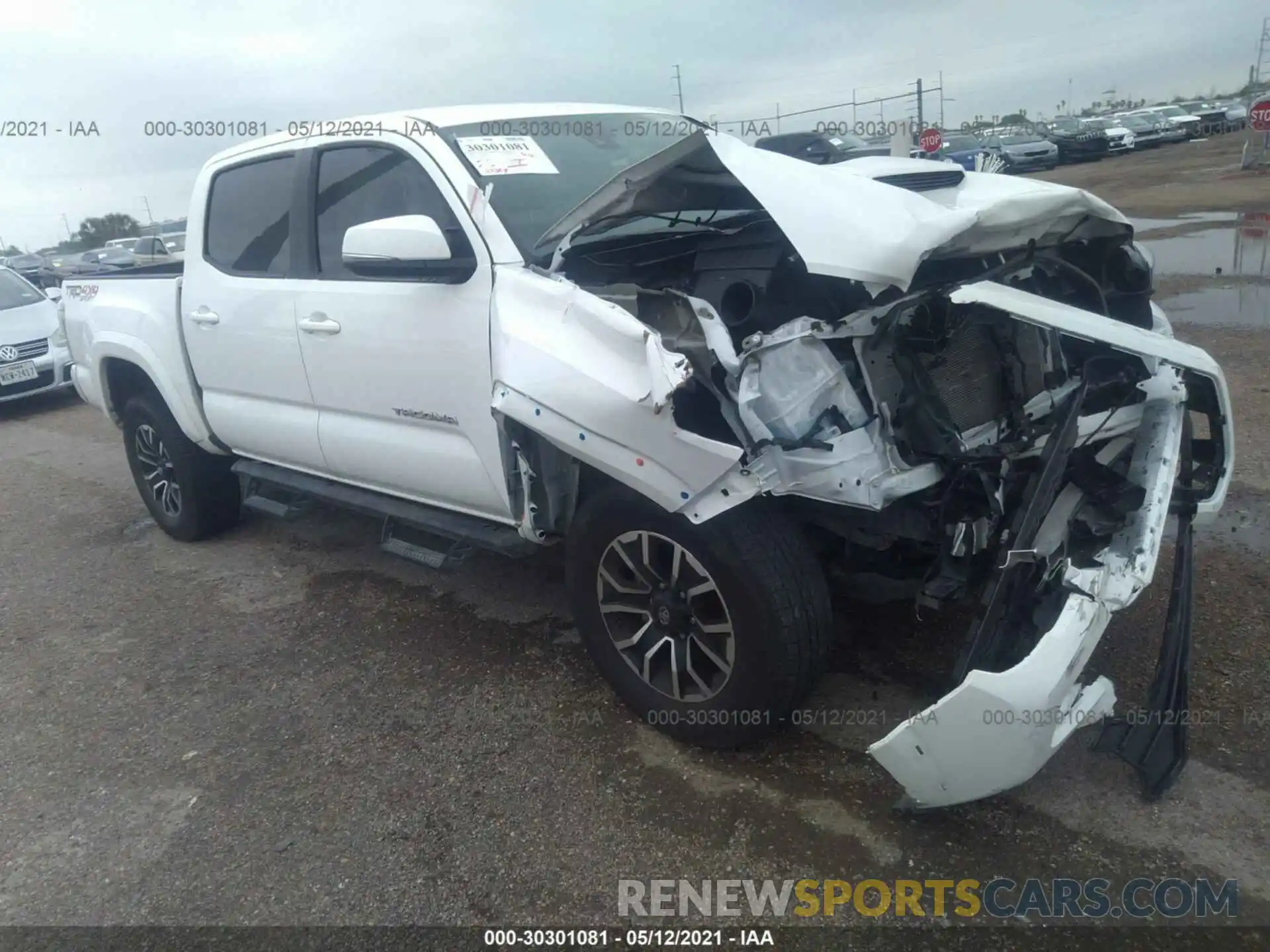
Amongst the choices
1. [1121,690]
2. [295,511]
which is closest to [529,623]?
[295,511]

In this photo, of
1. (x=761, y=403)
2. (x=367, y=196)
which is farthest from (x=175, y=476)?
(x=761, y=403)

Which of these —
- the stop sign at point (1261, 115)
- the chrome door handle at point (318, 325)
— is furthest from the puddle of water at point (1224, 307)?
the stop sign at point (1261, 115)

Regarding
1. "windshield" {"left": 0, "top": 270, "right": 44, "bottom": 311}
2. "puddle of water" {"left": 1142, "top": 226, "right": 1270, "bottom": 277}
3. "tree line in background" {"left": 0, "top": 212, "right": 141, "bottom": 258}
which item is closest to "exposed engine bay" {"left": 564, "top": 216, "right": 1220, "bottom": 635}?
"puddle of water" {"left": 1142, "top": 226, "right": 1270, "bottom": 277}

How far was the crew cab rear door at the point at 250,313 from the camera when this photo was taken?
13.2 feet

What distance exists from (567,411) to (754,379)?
0.59m

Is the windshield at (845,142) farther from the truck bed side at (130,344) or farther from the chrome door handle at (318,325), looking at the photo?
the chrome door handle at (318,325)

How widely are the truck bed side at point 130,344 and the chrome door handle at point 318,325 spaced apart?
47.2 inches

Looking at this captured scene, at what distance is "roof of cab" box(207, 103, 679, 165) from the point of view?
3.58 meters

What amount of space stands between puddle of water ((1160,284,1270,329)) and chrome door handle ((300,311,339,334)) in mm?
6893

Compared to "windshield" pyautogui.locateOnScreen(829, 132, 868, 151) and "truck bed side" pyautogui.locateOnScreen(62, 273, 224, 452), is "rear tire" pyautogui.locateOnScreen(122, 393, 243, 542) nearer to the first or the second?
"truck bed side" pyautogui.locateOnScreen(62, 273, 224, 452)

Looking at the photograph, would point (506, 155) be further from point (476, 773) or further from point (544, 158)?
point (476, 773)

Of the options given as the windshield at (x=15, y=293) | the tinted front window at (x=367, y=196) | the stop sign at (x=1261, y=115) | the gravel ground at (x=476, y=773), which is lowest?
the gravel ground at (x=476, y=773)

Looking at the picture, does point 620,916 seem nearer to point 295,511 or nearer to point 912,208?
point 912,208

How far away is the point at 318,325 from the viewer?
3.73 m
